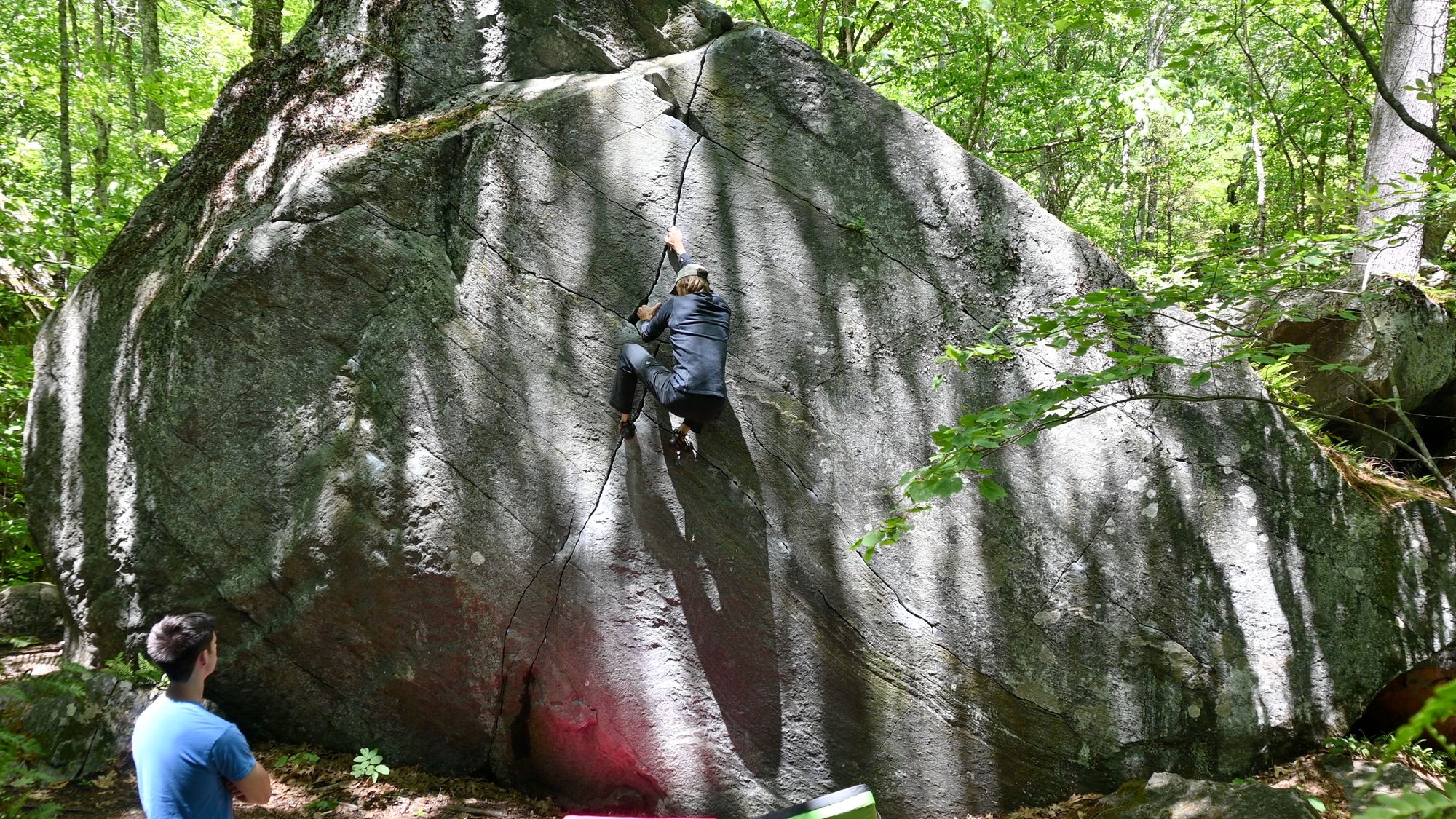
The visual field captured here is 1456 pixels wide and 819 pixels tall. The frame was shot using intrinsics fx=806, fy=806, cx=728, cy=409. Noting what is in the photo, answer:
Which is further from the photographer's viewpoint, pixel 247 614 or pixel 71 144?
pixel 71 144

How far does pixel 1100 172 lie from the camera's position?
17594mm

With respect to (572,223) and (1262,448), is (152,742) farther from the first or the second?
(1262,448)

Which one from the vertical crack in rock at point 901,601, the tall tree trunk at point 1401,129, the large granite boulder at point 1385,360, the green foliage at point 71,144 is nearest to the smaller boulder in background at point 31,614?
the green foliage at point 71,144

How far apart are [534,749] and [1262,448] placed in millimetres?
5558

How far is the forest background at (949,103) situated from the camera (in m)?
8.27

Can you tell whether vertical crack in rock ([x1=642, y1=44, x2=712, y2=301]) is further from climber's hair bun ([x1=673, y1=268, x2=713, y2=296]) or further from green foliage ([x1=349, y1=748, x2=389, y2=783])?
green foliage ([x1=349, y1=748, x2=389, y2=783])

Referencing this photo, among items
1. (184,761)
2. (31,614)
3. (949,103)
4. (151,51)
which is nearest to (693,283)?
(184,761)

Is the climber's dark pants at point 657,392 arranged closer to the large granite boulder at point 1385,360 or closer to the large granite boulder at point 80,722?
the large granite boulder at point 80,722

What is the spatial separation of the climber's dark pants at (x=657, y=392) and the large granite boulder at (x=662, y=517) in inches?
8.7

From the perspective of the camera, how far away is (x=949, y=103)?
40.1ft

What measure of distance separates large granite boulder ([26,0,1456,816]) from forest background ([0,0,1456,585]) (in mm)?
2176

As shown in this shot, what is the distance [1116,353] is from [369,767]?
5.30 metres

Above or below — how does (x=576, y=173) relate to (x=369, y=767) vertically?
above

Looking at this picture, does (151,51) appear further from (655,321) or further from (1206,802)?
(1206,802)
